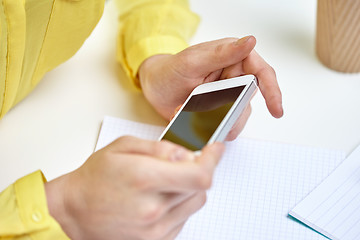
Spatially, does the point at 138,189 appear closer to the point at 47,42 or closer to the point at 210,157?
the point at 210,157

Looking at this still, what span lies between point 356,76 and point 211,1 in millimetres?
278

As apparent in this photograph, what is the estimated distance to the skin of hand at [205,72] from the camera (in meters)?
0.66

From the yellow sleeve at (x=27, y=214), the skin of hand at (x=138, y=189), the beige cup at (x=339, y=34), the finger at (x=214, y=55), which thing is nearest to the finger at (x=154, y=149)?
the skin of hand at (x=138, y=189)

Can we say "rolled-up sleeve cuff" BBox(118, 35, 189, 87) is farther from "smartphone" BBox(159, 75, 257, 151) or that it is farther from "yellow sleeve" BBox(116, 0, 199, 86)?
"smartphone" BBox(159, 75, 257, 151)

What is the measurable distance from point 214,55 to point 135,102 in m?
0.15

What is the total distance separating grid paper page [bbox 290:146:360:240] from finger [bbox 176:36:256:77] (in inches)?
7.5

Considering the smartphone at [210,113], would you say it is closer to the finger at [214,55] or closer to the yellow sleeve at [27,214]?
the finger at [214,55]

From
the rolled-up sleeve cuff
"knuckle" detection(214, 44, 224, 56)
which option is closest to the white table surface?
the rolled-up sleeve cuff

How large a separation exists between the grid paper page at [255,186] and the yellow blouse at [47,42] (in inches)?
5.1

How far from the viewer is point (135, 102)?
0.78 metres

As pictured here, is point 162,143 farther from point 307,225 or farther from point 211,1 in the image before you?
point 211,1

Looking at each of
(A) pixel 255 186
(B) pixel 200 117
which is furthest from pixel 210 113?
(A) pixel 255 186

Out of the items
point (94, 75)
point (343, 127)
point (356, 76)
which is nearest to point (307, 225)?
point (343, 127)

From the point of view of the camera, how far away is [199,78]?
72cm
